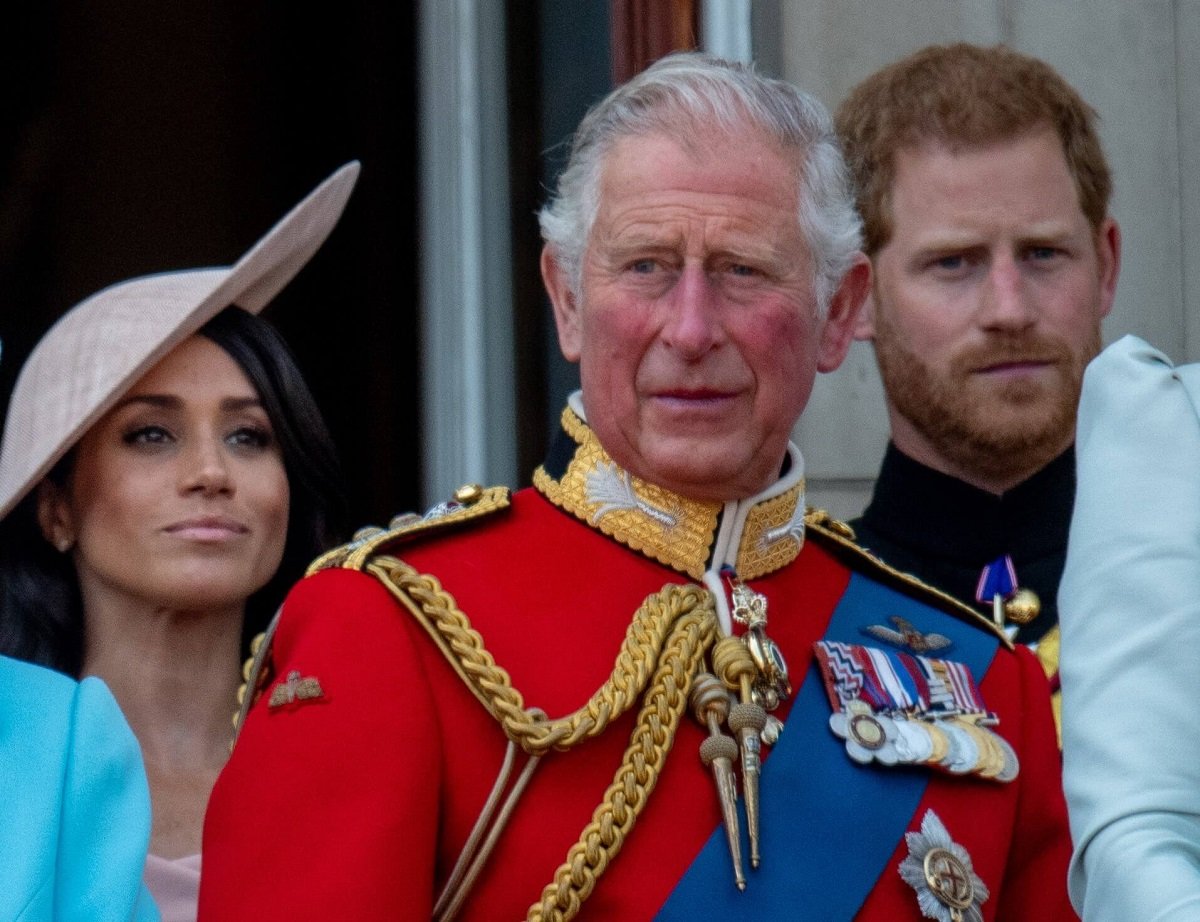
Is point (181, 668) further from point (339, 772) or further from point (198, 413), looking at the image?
point (339, 772)

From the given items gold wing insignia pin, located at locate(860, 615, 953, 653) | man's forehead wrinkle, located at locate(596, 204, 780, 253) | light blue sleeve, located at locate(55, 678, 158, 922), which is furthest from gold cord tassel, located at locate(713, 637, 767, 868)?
light blue sleeve, located at locate(55, 678, 158, 922)

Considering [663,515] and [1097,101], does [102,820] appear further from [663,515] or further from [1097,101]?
[1097,101]

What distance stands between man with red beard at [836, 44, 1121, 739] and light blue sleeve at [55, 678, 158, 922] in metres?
1.26

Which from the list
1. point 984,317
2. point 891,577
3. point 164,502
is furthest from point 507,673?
point 984,317

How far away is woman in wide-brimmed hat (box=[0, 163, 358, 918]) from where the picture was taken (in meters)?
2.91

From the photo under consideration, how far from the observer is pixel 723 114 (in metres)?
2.34

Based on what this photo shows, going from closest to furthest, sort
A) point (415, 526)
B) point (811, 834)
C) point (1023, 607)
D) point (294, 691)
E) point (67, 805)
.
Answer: point (67, 805) → point (294, 691) → point (811, 834) → point (415, 526) → point (1023, 607)

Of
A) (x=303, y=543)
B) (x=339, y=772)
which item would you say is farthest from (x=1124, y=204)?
(x=339, y=772)

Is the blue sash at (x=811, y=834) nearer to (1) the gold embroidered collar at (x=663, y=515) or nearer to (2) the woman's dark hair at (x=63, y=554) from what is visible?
(1) the gold embroidered collar at (x=663, y=515)

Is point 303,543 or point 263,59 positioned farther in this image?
point 263,59

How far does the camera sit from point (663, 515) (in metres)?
2.33

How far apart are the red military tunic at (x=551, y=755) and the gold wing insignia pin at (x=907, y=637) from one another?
0.08 feet

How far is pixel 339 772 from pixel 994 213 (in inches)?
52.5

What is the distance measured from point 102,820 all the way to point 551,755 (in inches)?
16.8
